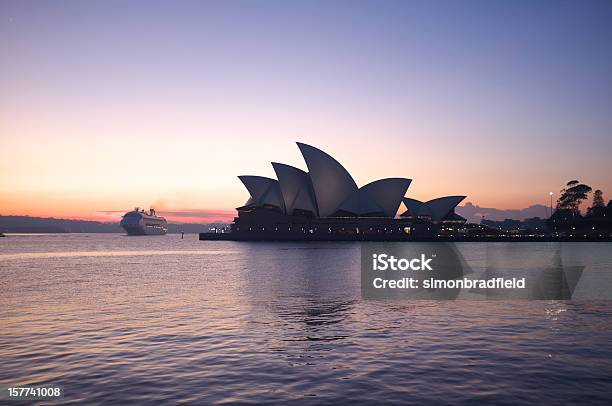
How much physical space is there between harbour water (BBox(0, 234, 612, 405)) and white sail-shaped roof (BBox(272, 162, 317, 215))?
9232 centimetres

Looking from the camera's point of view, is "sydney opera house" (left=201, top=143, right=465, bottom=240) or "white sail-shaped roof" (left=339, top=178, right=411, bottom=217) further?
"white sail-shaped roof" (left=339, top=178, right=411, bottom=217)

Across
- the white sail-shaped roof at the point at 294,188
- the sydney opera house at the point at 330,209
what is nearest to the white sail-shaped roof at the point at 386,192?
the sydney opera house at the point at 330,209

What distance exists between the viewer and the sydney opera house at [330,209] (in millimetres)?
117750

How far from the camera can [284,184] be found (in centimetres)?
11750

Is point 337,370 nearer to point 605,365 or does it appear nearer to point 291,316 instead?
point 605,365

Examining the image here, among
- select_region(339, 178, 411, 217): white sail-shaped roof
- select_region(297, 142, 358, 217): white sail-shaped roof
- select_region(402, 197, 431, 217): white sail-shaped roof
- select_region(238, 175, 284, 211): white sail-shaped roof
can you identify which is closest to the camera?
select_region(297, 142, 358, 217): white sail-shaped roof

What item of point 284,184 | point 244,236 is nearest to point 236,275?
point 284,184

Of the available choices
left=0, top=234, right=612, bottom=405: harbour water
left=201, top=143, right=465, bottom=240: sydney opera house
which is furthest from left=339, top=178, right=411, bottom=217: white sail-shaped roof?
left=0, top=234, right=612, bottom=405: harbour water

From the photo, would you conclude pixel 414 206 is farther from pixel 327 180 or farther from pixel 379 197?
pixel 327 180

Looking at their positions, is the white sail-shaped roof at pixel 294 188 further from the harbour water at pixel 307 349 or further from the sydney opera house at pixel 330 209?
the harbour water at pixel 307 349

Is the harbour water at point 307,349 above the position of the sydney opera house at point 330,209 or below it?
below

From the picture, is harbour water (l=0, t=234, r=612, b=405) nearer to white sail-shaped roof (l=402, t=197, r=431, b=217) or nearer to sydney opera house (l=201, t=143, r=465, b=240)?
sydney opera house (l=201, t=143, r=465, b=240)

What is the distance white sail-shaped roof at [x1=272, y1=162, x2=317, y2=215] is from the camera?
11594cm

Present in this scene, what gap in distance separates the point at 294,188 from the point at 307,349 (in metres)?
106
